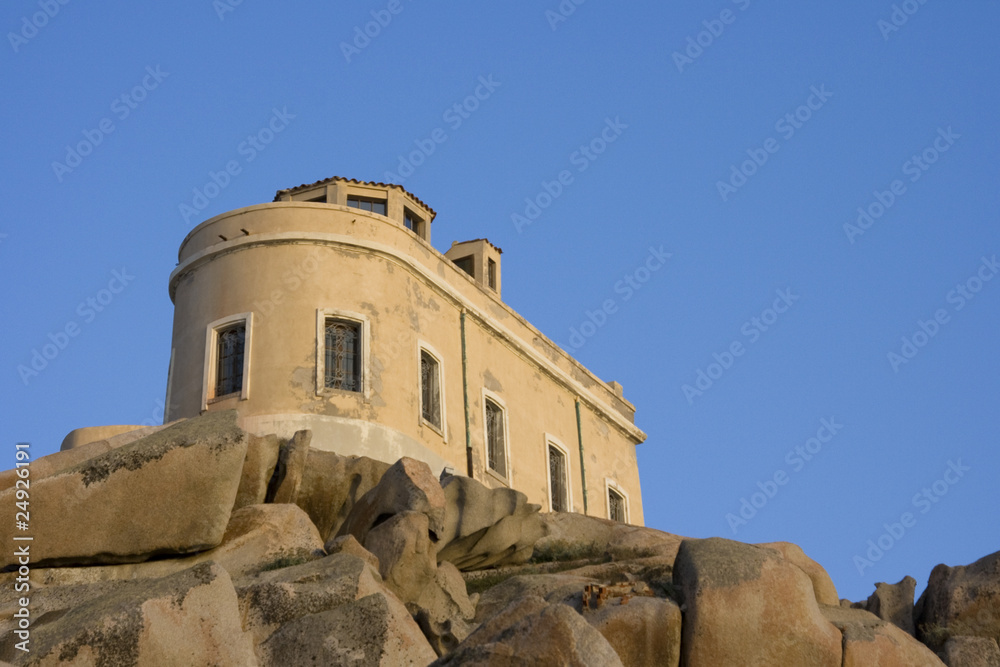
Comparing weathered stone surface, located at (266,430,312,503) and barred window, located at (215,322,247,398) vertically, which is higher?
barred window, located at (215,322,247,398)

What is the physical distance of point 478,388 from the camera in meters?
30.7

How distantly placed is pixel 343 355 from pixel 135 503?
1091 cm

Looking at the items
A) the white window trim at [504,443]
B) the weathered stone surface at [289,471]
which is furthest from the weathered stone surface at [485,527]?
the white window trim at [504,443]

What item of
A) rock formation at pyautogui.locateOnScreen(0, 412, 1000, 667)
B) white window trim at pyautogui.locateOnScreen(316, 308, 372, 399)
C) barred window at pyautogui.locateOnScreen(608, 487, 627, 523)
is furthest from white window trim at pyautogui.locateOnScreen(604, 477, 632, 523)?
rock formation at pyautogui.locateOnScreen(0, 412, 1000, 667)

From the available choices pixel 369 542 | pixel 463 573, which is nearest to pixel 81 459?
pixel 369 542

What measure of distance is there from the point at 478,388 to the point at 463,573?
9.35 meters

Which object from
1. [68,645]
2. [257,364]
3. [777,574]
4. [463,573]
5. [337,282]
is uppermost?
[337,282]

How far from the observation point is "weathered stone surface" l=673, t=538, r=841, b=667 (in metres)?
14.8

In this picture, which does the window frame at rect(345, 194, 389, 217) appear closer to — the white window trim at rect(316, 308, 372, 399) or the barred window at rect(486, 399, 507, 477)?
the white window trim at rect(316, 308, 372, 399)

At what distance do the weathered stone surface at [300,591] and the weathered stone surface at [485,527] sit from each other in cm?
634

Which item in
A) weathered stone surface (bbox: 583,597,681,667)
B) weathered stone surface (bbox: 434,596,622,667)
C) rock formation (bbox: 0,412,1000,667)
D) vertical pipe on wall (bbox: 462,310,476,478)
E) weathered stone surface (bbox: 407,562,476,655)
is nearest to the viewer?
weathered stone surface (bbox: 434,596,622,667)

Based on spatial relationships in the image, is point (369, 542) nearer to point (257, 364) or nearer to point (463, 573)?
point (463, 573)

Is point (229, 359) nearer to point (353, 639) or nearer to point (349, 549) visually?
point (349, 549)

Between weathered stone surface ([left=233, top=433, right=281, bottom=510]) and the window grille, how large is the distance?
16.1m
